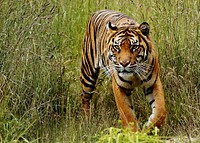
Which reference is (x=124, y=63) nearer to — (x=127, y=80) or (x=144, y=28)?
(x=127, y=80)

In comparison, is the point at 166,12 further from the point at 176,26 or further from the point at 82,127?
the point at 82,127

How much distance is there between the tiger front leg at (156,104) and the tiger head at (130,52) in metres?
0.16

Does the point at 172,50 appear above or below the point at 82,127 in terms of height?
above

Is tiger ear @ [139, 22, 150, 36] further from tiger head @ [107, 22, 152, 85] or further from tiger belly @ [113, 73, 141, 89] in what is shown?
tiger belly @ [113, 73, 141, 89]

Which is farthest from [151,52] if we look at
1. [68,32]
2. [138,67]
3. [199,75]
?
[68,32]

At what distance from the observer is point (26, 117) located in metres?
6.11

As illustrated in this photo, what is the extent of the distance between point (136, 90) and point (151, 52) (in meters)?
0.87

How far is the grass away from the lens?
238 inches

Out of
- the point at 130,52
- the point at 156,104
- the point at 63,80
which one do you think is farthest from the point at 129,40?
the point at 63,80

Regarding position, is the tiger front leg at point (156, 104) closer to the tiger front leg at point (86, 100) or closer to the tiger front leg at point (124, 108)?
the tiger front leg at point (124, 108)

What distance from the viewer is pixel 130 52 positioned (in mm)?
5988

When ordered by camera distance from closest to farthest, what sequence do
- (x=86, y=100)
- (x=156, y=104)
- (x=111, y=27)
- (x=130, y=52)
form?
(x=130, y=52) → (x=156, y=104) → (x=111, y=27) → (x=86, y=100)

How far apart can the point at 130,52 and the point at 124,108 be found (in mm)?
509

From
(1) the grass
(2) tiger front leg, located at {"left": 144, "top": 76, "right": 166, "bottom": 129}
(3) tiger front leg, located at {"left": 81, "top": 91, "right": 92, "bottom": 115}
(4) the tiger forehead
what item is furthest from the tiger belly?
(3) tiger front leg, located at {"left": 81, "top": 91, "right": 92, "bottom": 115}
